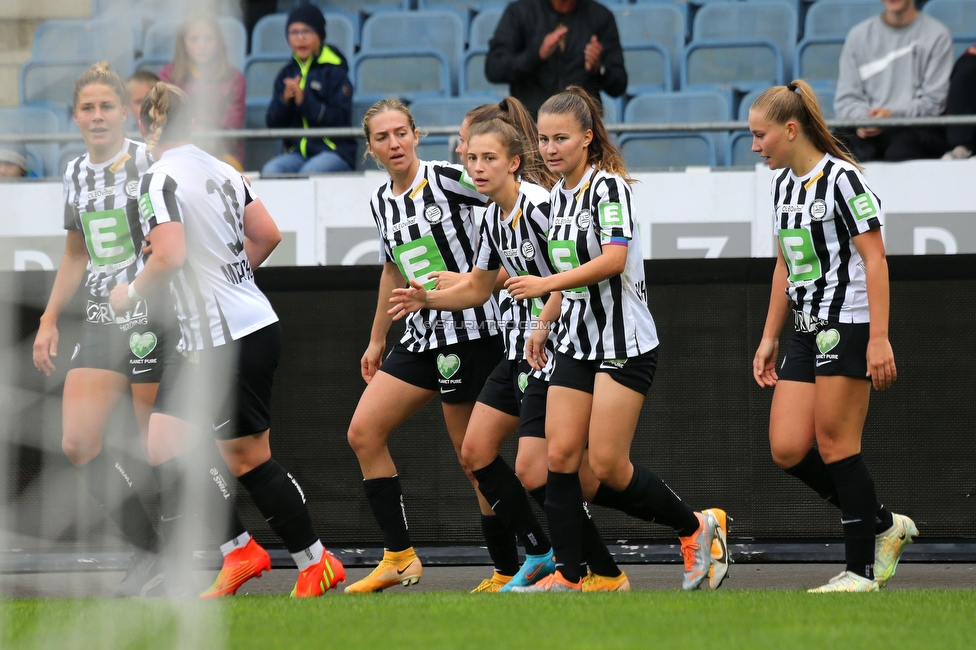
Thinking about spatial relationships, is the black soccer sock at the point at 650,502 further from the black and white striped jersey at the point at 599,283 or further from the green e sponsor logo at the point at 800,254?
the green e sponsor logo at the point at 800,254

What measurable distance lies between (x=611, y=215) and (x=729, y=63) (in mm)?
4648

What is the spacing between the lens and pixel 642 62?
8539mm

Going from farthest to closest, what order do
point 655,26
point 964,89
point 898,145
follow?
point 655,26, point 964,89, point 898,145

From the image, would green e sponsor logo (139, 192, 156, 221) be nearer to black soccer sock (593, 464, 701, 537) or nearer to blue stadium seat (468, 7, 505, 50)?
black soccer sock (593, 464, 701, 537)

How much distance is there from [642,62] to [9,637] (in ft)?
20.8

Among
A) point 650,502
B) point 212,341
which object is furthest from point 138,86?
point 650,502

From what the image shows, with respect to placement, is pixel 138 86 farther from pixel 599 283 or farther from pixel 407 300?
pixel 599 283

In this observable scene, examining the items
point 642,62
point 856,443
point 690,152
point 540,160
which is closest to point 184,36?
point 540,160

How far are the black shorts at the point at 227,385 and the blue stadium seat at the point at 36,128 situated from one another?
810 mm

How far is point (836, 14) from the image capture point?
8.55 metres

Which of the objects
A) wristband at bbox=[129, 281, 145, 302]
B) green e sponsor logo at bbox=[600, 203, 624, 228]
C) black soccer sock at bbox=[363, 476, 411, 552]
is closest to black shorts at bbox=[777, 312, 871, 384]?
green e sponsor logo at bbox=[600, 203, 624, 228]

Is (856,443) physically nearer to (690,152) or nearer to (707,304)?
(707,304)

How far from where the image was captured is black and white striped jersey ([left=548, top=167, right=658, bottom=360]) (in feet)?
13.8

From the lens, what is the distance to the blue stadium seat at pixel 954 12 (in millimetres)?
8125
